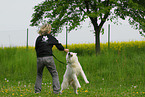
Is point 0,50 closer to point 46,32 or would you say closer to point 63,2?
point 63,2

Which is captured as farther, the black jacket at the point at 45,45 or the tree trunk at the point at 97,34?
the tree trunk at the point at 97,34

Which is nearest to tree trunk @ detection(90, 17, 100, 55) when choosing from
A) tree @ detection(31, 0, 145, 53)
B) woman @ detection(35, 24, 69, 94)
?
tree @ detection(31, 0, 145, 53)

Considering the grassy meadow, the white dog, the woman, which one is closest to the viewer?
the white dog

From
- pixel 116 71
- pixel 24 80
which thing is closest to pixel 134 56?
pixel 116 71

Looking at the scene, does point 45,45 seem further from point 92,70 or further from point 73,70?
point 92,70

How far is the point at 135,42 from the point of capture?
16.4 m

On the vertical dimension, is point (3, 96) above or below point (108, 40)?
below

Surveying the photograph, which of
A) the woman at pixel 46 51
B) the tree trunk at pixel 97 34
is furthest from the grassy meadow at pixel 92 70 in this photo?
the tree trunk at pixel 97 34

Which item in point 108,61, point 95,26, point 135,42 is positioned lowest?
point 108,61

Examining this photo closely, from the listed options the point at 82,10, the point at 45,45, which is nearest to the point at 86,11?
the point at 82,10

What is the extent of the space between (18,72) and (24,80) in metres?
1.36

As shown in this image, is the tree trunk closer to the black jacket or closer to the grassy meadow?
the grassy meadow

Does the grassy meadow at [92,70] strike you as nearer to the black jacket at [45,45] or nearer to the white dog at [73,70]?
the white dog at [73,70]

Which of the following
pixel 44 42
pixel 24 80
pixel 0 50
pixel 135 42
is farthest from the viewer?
pixel 135 42
